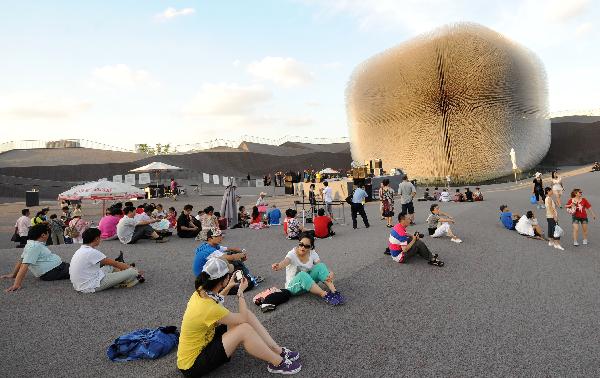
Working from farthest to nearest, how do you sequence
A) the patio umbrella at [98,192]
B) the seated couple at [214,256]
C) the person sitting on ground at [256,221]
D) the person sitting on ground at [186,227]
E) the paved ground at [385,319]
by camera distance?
the person sitting on ground at [256,221] < the patio umbrella at [98,192] < the person sitting on ground at [186,227] < the seated couple at [214,256] < the paved ground at [385,319]

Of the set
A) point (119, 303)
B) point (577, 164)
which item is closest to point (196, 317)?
point (119, 303)

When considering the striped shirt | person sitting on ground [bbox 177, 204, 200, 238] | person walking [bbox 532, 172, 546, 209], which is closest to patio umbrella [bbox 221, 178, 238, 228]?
person sitting on ground [bbox 177, 204, 200, 238]

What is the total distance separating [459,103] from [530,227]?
2819cm

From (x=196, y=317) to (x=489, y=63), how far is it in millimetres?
38871

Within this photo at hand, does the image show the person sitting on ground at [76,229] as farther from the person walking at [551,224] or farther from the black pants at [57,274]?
the person walking at [551,224]

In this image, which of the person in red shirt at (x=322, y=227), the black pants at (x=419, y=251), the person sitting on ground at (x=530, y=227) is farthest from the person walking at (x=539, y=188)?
the black pants at (x=419, y=251)

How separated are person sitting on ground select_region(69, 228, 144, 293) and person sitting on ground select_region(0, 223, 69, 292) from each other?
2.18 feet

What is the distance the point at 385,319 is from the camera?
16.1ft

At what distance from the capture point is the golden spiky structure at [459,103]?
3472 centimetres

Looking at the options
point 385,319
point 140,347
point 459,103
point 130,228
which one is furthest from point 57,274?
point 459,103

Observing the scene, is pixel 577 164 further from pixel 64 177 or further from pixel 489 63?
pixel 64 177

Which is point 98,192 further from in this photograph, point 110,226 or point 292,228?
point 292,228

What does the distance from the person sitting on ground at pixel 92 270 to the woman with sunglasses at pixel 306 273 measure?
2.72m

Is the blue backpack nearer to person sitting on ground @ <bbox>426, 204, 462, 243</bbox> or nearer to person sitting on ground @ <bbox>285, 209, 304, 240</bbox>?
person sitting on ground @ <bbox>285, 209, 304, 240</bbox>
